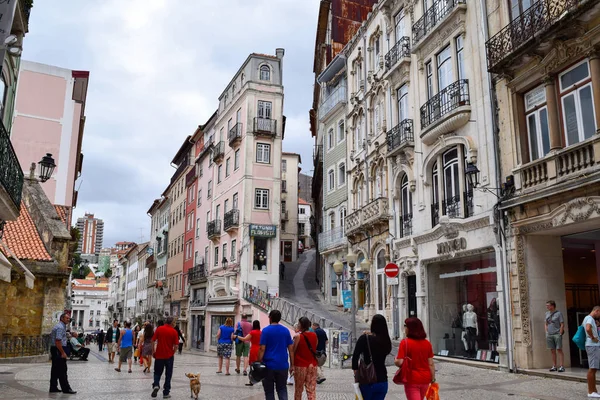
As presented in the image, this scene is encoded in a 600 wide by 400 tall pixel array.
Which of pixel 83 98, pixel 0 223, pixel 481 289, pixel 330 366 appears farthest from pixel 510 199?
pixel 83 98

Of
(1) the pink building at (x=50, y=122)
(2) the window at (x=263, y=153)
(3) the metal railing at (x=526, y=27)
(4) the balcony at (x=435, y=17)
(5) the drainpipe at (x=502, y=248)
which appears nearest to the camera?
(3) the metal railing at (x=526, y=27)

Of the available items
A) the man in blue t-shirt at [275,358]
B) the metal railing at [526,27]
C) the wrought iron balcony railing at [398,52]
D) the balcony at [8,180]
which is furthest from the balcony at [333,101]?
the man in blue t-shirt at [275,358]

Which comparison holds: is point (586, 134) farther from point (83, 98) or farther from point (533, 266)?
point (83, 98)

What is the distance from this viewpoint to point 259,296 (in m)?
30.1

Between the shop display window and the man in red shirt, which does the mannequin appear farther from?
the man in red shirt

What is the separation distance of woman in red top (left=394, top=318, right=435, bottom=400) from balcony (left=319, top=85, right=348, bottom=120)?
78.6 feet

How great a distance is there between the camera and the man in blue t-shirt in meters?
7.84

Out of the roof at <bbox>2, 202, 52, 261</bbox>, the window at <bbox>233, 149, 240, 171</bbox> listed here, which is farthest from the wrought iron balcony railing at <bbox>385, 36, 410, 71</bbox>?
the window at <bbox>233, 149, 240, 171</bbox>

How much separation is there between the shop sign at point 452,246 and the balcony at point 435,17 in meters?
7.52

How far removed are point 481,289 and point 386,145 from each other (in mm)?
8469

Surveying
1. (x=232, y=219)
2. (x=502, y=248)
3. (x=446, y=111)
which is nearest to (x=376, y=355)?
(x=502, y=248)

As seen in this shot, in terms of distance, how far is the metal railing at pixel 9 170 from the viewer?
10953mm

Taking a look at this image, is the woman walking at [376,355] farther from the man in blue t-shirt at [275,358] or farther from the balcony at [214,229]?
the balcony at [214,229]

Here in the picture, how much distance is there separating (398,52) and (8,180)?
52.1ft
